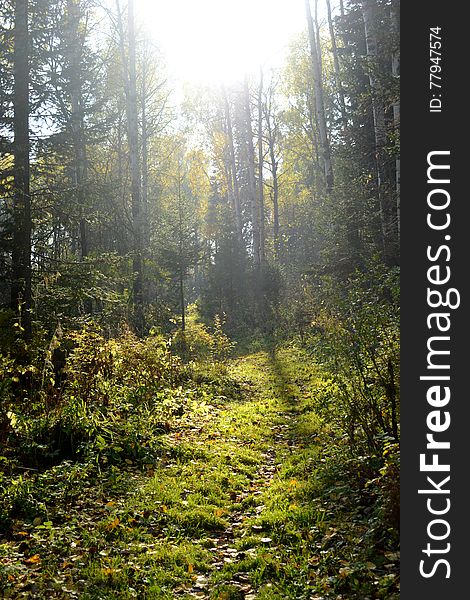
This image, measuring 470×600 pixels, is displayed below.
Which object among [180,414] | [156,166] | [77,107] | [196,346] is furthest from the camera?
[156,166]

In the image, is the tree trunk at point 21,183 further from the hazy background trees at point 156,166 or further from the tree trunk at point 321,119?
the tree trunk at point 321,119

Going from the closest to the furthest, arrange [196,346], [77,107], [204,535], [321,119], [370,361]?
[204,535] → [370,361] → [196,346] → [77,107] → [321,119]

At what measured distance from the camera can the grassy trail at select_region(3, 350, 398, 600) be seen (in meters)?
4.02

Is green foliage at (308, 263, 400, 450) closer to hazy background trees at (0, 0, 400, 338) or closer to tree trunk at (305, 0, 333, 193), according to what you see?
hazy background trees at (0, 0, 400, 338)

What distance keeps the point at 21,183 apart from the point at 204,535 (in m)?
7.01

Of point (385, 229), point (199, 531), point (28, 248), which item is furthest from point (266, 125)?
point (199, 531)

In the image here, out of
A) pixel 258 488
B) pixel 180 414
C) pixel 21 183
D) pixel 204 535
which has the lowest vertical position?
pixel 204 535

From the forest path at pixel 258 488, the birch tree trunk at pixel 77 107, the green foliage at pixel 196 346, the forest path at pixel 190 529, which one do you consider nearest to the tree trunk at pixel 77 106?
the birch tree trunk at pixel 77 107

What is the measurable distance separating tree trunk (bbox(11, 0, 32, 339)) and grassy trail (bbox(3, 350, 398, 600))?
366cm

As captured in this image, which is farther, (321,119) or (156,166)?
(156,166)

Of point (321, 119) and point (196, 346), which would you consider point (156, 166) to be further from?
point (196, 346)

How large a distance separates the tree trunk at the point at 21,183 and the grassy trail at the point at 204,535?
3.66 m

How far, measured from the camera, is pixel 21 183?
960cm

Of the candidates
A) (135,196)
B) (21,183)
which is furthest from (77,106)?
(21,183)
